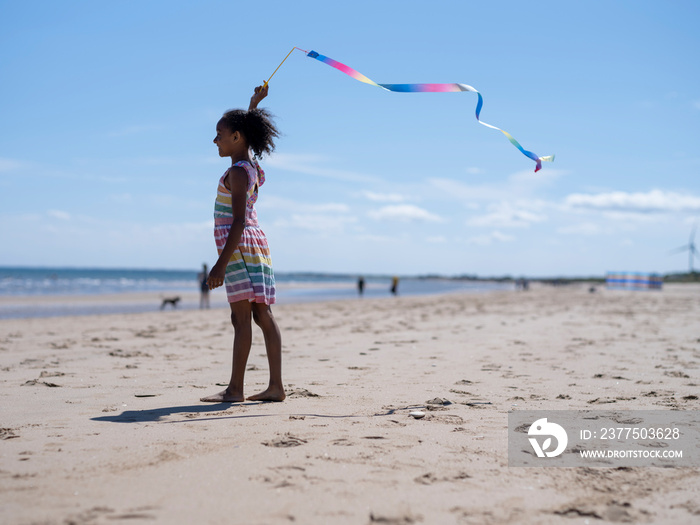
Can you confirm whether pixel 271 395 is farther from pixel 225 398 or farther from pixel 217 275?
pixel 217 275

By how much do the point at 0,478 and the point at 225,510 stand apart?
0.94 m

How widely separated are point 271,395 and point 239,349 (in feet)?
1.22

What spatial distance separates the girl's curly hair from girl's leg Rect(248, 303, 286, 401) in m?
1.12

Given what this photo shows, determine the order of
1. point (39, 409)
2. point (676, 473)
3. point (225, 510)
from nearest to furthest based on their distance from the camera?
point (225, 510), point (676, 473), point (39, 409)

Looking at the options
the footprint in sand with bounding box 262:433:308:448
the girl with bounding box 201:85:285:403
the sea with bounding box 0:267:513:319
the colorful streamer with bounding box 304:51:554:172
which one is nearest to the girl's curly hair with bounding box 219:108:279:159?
the girl with bounding box 201:85:285:403

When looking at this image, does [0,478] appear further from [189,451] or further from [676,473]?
[676,473]

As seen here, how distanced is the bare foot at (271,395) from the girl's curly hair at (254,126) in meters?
1.64

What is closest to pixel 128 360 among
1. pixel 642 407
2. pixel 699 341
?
pixel 642 407

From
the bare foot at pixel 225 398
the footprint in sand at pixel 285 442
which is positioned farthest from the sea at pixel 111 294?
the footprint in sand at pixel 285 442

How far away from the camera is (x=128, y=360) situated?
5.48 m

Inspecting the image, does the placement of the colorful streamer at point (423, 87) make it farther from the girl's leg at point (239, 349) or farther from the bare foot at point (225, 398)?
the bare foot at point (225, 398)

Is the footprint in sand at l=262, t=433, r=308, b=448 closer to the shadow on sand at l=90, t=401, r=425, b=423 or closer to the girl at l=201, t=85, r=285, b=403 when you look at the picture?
the shadow on sand at l=90, t=401, r=425, b=423

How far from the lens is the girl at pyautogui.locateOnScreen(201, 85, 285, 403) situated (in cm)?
355

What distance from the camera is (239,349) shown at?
144 inches
